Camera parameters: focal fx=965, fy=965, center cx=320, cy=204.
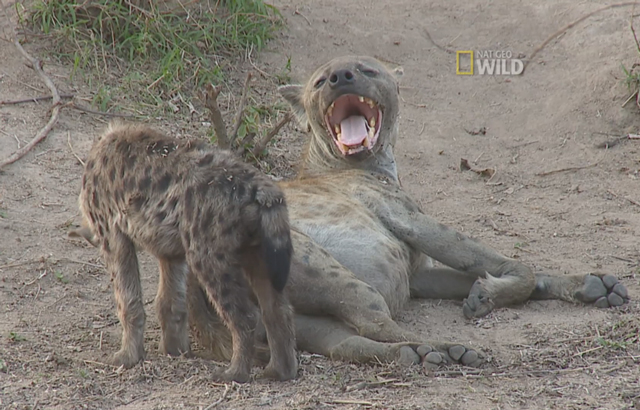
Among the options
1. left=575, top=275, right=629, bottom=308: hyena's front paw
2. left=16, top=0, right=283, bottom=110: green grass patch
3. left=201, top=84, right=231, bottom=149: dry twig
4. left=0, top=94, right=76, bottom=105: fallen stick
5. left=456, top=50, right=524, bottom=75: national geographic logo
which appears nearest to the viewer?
left=575, top=275, right=629, bottom=308: hyena's front paw

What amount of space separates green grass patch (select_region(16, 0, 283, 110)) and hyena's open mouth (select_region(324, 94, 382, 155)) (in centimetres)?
178

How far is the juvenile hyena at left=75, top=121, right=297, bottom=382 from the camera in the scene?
338 centimetres

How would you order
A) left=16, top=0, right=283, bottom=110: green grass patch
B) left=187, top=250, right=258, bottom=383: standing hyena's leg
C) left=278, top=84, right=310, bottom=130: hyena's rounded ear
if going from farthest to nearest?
1. left=16, top=0, right=283, bottom=110: green grass patch
2. left=278, top=84, right=310, bottom=130: hyena's rounded ear
3. left=187, top=250, right=258, bottom=383: standing hyena's leg

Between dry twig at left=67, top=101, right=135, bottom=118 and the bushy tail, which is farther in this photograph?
dry twig at left=67, top=101, right=135, bottom=118

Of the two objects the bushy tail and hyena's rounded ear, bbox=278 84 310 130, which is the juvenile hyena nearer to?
the bushy tail

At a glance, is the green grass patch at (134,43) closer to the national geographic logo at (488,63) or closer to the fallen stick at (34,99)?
the fallen stick at (34,99)

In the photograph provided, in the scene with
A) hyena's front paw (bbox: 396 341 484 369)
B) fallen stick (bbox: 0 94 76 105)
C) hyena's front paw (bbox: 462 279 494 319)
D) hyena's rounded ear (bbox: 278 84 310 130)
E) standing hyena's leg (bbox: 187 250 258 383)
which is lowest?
hyena's front paw (bbox: 396 341 484 369)

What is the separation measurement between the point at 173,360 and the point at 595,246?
2.64 m

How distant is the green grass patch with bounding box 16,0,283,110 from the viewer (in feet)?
22.0

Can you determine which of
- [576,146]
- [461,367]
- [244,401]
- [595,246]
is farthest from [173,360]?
[576,146]

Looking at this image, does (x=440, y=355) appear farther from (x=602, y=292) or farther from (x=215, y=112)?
(x=215, y=112)

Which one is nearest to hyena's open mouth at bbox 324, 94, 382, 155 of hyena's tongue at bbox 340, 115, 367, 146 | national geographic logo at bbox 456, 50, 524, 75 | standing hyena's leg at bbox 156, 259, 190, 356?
hyena's tongue at bbox 340, 115, 367, 146

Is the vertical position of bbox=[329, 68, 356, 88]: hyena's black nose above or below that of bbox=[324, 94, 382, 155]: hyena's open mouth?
above

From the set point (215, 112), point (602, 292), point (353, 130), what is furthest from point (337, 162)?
point (602, 292)
